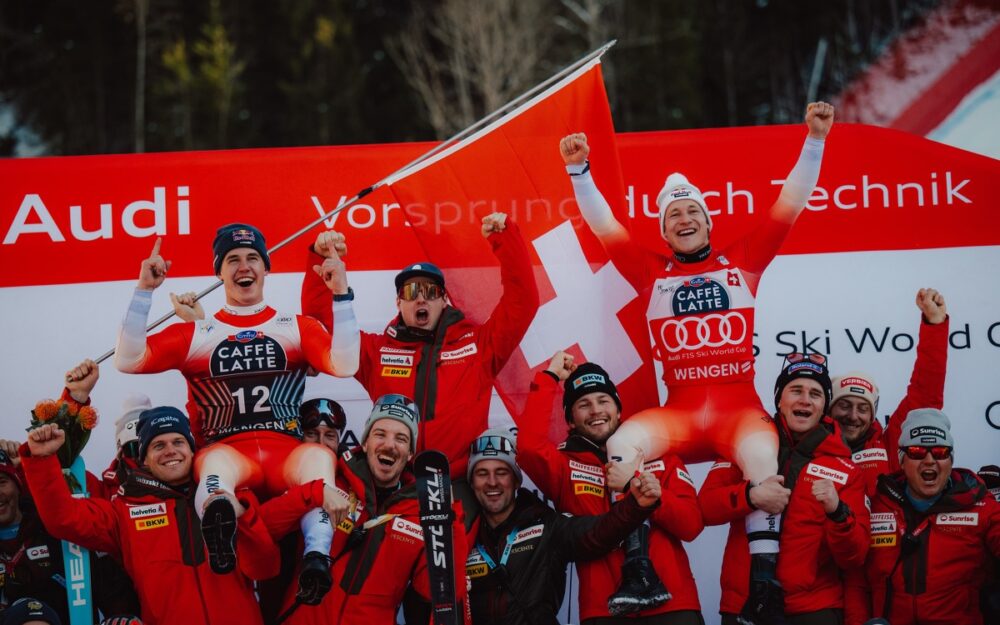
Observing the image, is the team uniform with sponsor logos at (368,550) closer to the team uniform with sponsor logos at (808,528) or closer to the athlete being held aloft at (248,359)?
the athlete being held aloft at (248,359)

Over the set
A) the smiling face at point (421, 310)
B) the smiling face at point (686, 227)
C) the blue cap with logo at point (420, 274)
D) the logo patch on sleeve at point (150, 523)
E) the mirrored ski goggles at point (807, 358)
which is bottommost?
the logo patch on sleeve at point (150, 523)

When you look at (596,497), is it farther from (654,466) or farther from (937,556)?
(937,556)

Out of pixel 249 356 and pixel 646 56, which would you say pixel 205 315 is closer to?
pixel 249 356

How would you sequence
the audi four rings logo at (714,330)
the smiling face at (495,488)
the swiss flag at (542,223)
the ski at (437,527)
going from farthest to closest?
the swiss flag at (542,223)
the audi four rings logo at (714,330)
the smiling face at (495,488)
the ski at (437,527)

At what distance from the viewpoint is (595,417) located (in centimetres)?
596

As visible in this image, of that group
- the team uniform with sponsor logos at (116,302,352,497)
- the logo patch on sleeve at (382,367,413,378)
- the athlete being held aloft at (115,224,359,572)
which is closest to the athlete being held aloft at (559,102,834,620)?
the logo patch on sleeve at (382,367,413,378)

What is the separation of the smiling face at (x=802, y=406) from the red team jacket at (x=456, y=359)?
4.55ft

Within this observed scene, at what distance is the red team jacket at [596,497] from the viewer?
18.5 feet

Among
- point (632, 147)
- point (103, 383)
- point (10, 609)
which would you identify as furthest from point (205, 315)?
point (632, 147)

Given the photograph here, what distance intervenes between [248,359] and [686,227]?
7.60 ft

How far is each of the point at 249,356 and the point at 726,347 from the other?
93.2 inches

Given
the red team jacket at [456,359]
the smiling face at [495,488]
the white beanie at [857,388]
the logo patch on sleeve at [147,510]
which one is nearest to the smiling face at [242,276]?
the red team jacket at [456,359]

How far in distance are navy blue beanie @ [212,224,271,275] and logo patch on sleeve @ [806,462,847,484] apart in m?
2.85

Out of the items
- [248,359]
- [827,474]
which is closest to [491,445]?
[248,359]
